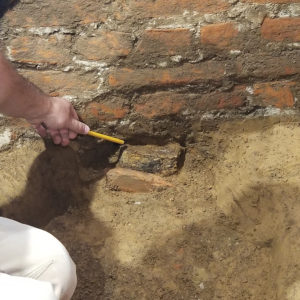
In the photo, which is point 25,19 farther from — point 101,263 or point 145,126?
point 101,263

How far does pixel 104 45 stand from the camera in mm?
1522

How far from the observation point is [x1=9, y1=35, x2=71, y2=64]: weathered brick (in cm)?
154

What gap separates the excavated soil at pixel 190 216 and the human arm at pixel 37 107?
0.47ft

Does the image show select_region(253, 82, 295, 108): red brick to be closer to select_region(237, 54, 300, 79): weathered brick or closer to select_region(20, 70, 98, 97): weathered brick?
select_region(237, 54, 300, 79): weathered brick

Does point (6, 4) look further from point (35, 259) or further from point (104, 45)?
point (35, 259)

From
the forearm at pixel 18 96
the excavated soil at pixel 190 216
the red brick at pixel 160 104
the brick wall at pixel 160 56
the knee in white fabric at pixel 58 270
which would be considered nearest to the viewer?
the knee in white fabric at pixel 58 270

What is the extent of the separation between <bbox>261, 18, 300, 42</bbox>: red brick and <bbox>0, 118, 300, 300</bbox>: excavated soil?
300 millimetres

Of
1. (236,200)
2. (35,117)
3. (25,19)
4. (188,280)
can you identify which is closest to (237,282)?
(188,280)

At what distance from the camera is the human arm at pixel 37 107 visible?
4.17ft

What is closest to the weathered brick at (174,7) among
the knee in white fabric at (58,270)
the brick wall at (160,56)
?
the brick wall at (160,56)

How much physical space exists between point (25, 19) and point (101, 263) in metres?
0.90

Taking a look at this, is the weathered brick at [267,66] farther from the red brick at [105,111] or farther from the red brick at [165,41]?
the red brick at [105,111]

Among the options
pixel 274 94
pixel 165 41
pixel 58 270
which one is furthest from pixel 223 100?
pixel 58 270

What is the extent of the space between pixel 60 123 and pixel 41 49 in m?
0.29
